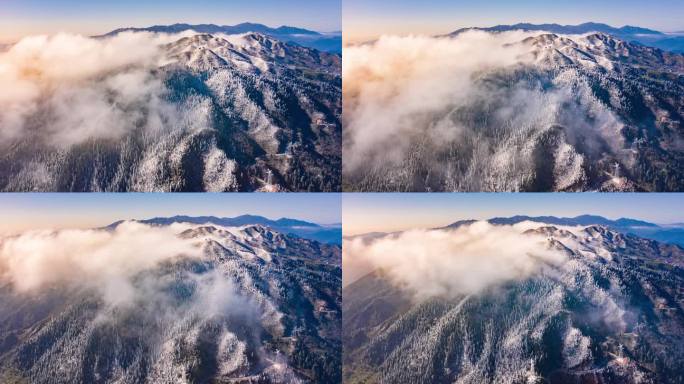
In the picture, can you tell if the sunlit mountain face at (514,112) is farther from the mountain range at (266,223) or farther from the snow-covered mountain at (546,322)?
the snow-covered mountain at (546,322)

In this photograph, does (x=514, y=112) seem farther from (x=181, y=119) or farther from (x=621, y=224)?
(x=181, y=119)

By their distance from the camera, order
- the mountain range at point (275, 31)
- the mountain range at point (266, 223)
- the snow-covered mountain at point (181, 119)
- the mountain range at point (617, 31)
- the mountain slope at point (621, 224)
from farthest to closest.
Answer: the mountain range at point (617, 31) → the mountain range at point (275, 31) → the snow-covered mountain at point (181, 119) → the mountain range at point (266, 223) → the mountain slope at point (621, 224)

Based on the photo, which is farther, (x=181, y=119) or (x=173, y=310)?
(x=181, y=119)

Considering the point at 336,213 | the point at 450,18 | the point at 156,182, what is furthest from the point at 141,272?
the point at 450,18

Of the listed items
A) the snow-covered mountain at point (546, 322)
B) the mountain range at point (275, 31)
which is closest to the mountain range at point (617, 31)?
the mountain range at point (275, 31)

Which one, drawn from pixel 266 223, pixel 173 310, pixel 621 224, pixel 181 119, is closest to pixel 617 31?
pixel 621 224

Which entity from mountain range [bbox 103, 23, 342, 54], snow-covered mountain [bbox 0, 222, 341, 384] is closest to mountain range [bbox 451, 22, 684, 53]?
mountain range [bbox 103, 23, 342, 54]
